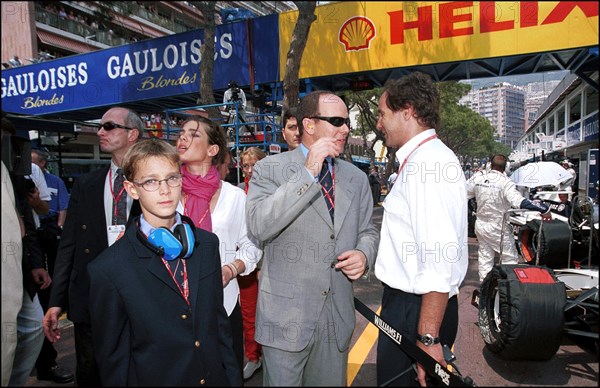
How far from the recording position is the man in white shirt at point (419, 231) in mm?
1561

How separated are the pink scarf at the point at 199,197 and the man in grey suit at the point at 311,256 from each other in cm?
55

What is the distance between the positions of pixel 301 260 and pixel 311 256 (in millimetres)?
48

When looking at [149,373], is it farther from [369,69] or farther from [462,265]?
[369,69]

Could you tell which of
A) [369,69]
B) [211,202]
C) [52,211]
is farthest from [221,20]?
[211,202]

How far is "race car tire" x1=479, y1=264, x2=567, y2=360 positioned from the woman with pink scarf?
5.92 ft

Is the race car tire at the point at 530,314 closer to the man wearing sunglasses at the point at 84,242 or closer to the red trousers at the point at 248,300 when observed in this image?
the red trousers at the point at 248,300

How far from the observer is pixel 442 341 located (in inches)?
72.6

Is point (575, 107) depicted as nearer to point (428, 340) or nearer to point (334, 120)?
point (334, 120)

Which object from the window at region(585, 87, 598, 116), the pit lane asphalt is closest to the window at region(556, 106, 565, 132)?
the window at region(585, 87, 598, 116)

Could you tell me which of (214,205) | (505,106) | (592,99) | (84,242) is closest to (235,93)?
(214,205)

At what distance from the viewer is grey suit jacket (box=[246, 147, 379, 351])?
1683 millimetres

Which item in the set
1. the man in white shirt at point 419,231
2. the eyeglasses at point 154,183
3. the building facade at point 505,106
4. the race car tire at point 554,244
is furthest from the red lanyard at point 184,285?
the race car tire at point 554,244

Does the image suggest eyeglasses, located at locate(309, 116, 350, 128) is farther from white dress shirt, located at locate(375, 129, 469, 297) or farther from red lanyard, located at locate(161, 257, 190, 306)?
red lanyard, located at locate(161, 257, 190, 306)

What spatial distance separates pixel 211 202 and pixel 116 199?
527 millimetres
